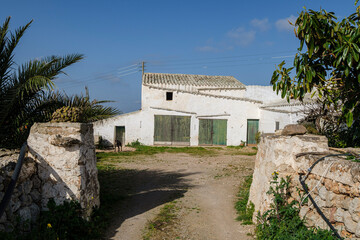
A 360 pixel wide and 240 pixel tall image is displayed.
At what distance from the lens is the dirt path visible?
4637 millimetres

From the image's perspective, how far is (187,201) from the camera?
20.5 ft

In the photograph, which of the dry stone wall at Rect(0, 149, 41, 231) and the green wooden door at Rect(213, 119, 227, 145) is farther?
the green wooden door at Rect(213, 119, 227, 145)

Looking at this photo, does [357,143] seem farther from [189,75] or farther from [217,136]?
[189,75]

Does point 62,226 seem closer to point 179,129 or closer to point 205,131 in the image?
point 179,129

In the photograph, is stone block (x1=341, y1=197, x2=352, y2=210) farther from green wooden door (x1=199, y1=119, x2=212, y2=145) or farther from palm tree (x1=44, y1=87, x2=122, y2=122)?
green wooden door (x1=199, y1=119, x2=212, y2=145)

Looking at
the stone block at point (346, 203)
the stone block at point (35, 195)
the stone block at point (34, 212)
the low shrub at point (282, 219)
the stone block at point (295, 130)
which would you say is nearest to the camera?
the stone block at point (346, 203)

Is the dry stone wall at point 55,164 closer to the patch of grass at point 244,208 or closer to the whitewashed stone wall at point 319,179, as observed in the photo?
the patch of grass at point 244,208

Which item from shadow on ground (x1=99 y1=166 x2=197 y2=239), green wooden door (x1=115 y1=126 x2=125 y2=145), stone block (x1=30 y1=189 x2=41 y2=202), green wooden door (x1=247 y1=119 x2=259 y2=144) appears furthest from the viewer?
green wooden door (x1=247 y1=119 x2=259 y2=144)

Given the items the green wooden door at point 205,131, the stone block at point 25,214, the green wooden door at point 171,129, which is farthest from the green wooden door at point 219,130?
the stone block at point 25,214

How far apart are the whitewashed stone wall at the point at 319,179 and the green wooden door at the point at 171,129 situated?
13.5m

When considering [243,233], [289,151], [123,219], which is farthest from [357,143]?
[123,219]

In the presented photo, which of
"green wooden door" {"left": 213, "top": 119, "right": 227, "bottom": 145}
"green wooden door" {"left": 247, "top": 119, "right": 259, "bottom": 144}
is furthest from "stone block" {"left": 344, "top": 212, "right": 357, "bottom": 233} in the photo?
→ "green wooden door" {"left": 247, "top": 119, "right": 259, "bottom": 144}

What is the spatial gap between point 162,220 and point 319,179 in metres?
2.81

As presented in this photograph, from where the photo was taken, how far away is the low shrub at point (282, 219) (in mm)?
3514
